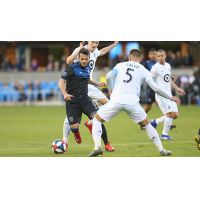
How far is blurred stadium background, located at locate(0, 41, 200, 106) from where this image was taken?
25978 mm

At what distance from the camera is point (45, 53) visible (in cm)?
3806

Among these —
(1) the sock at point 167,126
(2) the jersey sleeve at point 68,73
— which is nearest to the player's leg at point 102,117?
(2) the jersey sleeve at point 68,73

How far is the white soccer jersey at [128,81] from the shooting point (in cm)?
645

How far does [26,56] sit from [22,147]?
29840mm

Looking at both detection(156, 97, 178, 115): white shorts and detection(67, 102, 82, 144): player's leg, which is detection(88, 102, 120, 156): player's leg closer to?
detection(67, 102, 82, 144): player's leg

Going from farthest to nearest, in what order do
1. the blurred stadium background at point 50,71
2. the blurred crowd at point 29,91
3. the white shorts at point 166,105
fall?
the blurred crowd at point 29,91 → the blurred stadium background at point 50,71 → the white shorts at point 166,105

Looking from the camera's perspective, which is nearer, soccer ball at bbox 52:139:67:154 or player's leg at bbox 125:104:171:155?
player's leg at bbox 125:104:171:155

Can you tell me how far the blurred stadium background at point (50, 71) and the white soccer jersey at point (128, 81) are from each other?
18202 millimetres

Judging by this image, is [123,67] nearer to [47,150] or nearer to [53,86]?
[47,150]

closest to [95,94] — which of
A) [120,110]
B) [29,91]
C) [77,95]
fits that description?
[77,95]

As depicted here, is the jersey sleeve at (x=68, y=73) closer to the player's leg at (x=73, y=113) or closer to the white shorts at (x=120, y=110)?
the player's leg at (x=73, y=113)

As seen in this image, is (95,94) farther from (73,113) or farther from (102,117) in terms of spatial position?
(102,117)

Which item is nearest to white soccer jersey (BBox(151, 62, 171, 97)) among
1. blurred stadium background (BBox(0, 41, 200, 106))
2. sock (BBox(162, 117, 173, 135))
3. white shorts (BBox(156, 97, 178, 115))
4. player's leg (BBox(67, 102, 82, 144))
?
white shorts (BBox(156, 97, 178, 115))

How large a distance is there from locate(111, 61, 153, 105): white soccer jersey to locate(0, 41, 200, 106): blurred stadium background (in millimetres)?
18202
